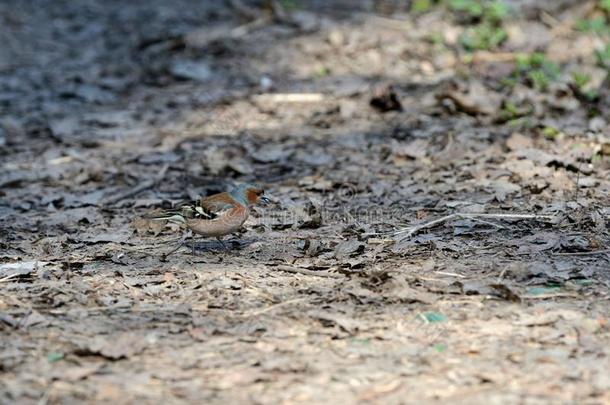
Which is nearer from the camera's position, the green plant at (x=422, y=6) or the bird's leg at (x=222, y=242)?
the bird's leg at (x=222, y=242)

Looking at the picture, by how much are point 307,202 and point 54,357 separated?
2.95 m

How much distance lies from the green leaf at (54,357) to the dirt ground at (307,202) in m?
0.04

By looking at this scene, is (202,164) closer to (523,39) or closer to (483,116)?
(483,116)

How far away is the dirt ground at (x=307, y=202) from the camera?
13.4 feet

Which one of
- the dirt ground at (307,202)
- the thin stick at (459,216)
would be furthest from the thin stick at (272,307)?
the thin stick at (459,216)

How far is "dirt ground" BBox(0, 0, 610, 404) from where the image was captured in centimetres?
410

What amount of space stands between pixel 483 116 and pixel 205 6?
513 centimetres

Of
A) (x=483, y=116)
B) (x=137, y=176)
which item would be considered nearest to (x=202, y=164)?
(x=137, y=176)

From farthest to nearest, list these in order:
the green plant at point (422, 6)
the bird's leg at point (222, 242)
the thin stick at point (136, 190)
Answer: the green plant at point (422, 6) < the thin stick at point (136, 190) < the bird's leg at point (222, 242)

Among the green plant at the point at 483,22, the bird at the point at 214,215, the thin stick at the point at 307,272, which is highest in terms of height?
the green plant at the point at 483,22

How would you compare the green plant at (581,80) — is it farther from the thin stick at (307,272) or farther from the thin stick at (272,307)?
the thin stick at (272,307)

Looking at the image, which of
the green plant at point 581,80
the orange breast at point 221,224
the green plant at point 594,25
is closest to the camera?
the orange breast at point 221,224

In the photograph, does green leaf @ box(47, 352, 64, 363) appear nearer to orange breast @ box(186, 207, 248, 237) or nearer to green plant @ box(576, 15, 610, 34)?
orange breast @ box(186, 207, 248, 237)

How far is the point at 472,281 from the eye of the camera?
195 inches
